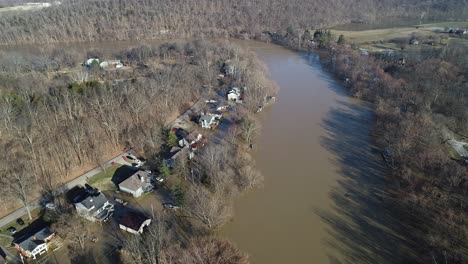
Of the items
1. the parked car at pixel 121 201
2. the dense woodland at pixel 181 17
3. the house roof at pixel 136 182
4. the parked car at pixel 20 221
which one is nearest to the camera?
the parked car at pixel 20 221

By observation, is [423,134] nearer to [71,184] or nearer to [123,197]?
[123,197]

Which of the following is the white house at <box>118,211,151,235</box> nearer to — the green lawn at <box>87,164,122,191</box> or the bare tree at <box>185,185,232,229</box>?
the bare tree at <box>185,185,232,229</box>

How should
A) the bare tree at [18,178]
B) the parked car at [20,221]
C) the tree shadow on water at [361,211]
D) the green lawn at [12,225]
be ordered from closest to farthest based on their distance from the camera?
the tree shadow on water at [361,211], the green lawn at [12,225], the parked car at [20,221], the bare tree at [18,178]

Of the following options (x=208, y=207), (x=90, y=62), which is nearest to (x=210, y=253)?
(x=208, y=207)

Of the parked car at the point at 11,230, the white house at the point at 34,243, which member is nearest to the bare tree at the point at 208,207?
the white house at the point at 34,243

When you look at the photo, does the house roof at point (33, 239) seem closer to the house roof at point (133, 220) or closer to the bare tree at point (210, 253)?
the house roof at point (133, 220)

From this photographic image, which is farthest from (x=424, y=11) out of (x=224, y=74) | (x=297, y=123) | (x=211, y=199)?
(x=211, y=199)

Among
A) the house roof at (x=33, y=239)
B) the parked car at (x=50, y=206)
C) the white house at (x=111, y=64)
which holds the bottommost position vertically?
the house roof at (x=33, y=239)
